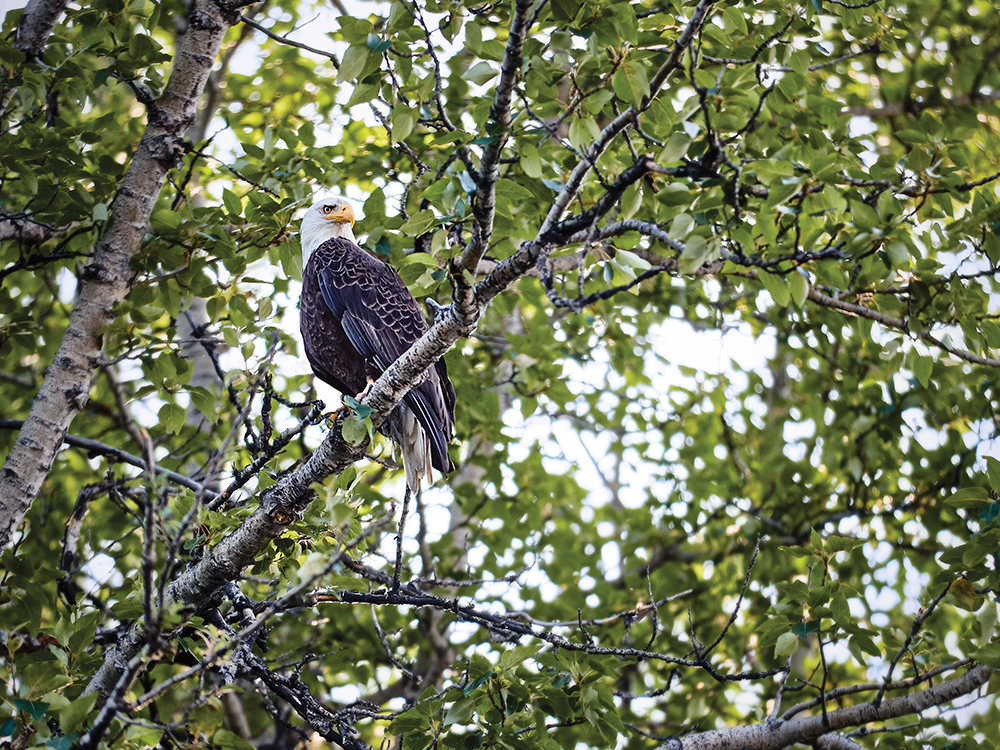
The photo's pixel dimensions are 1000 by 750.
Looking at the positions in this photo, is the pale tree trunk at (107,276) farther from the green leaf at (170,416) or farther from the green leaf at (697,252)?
the green leaf at (697,252)

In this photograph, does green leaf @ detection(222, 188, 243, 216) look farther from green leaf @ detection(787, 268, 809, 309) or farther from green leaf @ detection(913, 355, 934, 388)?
green leaf @ detection(913, 355, 934, 388)

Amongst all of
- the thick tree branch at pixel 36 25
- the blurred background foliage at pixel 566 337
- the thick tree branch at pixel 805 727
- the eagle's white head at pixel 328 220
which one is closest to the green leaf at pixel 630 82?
the blurred background foliage at pixel 566 337

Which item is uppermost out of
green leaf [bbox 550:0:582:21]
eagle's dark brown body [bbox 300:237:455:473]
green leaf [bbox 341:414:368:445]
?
eagle's dark brown body [bbox 300:237:455:473]

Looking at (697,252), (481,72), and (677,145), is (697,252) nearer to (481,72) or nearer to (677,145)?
(677,145)

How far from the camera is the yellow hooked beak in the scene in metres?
4.82

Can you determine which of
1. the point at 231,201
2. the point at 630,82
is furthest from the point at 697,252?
the point at 231,201

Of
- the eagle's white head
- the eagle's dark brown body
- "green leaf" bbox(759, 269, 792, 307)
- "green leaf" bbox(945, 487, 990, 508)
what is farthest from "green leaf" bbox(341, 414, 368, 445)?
the eagle's white head

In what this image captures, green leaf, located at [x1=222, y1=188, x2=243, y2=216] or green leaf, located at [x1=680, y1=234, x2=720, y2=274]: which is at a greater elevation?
green leaf, located at [x1=222, y1=188, x2=243, y2=216]

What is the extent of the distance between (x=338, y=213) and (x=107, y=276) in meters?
1.75

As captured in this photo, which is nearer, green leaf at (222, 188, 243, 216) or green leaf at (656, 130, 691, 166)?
green leaf at (656, 130, 691, 166)

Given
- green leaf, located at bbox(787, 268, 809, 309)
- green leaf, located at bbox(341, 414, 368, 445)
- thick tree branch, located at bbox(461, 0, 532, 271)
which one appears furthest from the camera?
green leaf, located at bbox(787, 268, 809, 309)

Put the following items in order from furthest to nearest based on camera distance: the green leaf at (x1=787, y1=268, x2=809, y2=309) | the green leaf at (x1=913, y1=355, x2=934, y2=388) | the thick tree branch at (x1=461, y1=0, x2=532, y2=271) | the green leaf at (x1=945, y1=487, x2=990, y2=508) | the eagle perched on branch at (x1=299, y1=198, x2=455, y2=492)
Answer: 1. the eagle perched on branch at (x1=299, y1=198, x2=455, y2=492)
2. the green leaf at (x1=913, y1=355, x2=934, y2=388)
3. the green leaf at (x1=945, y1=487, x2=990, y2=508)
4. the green leaf at (x1=787, y1=268, x2=809, y2=309)
5. the thick tree branch at (x1=461, y1=0, x2=532, y2=271)

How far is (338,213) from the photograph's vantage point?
4.81m

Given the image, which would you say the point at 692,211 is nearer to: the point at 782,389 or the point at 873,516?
the point at 873,516
